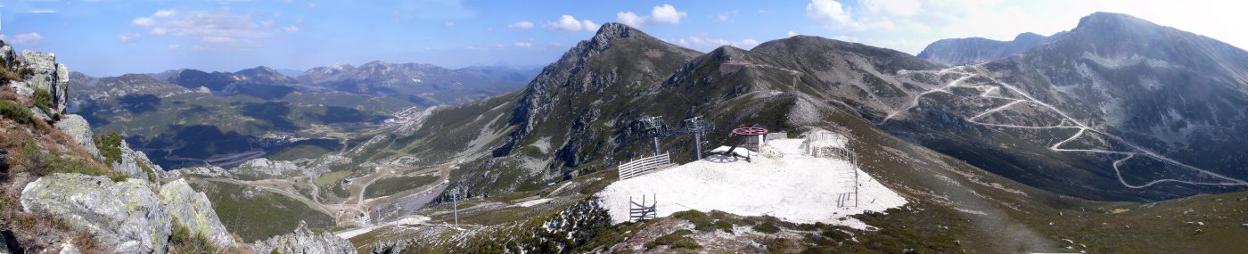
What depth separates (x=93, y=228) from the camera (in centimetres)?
2334

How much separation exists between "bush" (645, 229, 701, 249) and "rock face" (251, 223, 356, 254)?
28.2 metres

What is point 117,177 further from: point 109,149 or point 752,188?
point 752,188

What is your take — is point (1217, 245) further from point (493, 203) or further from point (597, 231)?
point (493, 203)

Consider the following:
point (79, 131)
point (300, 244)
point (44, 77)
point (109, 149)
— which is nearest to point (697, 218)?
point (300, 244)

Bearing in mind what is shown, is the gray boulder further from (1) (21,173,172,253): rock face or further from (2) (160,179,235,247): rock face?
(1) (21,173,172,253): rock face

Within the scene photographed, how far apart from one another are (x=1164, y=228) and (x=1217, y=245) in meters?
6.20

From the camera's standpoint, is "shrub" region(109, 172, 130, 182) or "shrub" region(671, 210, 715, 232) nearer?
"shrub" region(109, 172, 130, 182)

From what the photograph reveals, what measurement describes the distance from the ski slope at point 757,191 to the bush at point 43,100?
3581cm

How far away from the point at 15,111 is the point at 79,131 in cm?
562

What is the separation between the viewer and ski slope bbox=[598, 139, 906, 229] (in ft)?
148

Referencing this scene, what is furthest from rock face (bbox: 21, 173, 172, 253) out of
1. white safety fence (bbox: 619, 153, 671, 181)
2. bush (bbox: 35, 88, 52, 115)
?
white safety fence (bbox: 619, 153, 671, 181)

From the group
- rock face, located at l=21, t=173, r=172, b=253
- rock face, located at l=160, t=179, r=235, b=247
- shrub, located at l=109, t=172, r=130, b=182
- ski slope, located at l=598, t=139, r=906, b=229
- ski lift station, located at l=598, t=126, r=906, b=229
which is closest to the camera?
rock face, located at l=21, t=173, r=172, b=253

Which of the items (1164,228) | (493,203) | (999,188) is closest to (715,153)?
(1164,228)

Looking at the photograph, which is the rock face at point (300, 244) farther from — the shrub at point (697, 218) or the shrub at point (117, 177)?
the shrub at point (697, 218)
